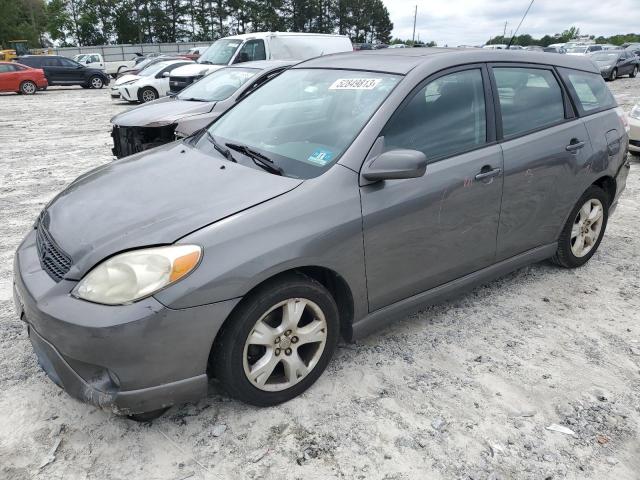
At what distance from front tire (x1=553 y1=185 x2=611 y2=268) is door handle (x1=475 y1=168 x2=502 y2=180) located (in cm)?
109

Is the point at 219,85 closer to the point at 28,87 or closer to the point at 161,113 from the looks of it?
the point at 161,113

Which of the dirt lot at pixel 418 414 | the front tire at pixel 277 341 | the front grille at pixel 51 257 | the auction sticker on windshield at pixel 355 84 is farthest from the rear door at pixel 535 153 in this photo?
the front grille at pixel 51 257

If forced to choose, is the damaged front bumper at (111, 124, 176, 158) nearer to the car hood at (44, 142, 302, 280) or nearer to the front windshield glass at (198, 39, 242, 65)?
the car hood at (44, 142, 302, 280)

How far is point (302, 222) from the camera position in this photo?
2455 millimetres

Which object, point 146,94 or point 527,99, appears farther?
point 146,94

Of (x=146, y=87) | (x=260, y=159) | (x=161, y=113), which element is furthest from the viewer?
(x=146, y=87)

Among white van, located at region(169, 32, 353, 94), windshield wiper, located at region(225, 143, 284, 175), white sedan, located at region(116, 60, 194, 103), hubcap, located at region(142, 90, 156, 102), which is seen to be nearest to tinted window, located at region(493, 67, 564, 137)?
windshield wiper, located at region(225, 143, 284, 175)

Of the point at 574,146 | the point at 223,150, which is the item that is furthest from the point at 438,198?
the point at 574,146

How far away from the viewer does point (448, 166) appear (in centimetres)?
302

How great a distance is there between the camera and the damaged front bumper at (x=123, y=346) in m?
2.10

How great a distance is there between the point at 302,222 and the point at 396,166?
0.56 m

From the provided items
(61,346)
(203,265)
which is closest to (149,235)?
(203,265)

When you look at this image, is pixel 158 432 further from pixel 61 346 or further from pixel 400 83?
pixel 400 83

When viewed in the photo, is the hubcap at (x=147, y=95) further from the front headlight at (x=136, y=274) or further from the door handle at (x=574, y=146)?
the front headlight at (x=136, y=274)
